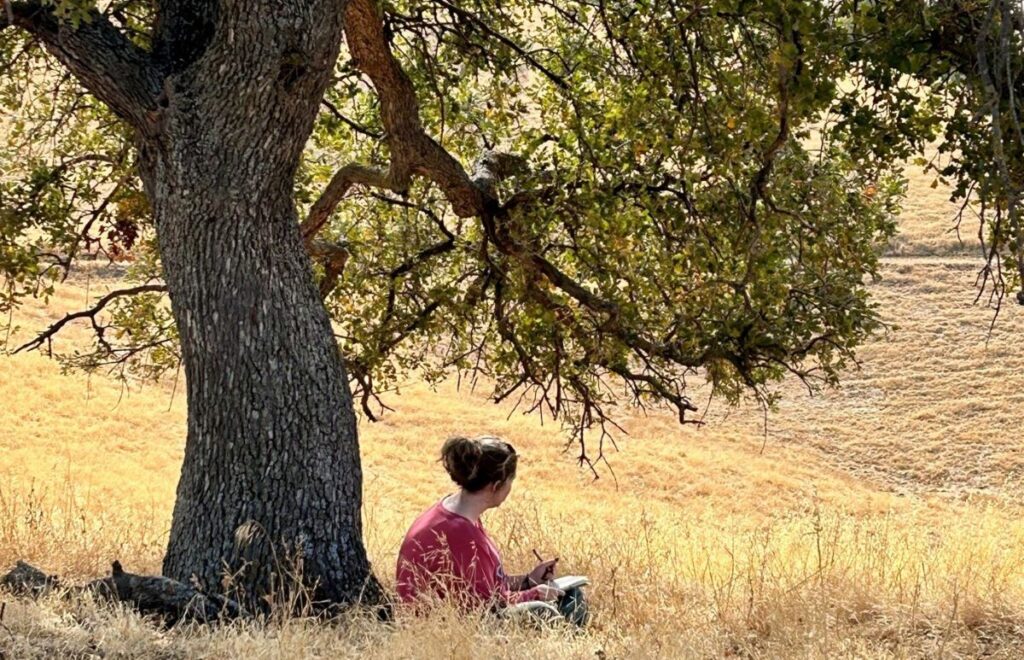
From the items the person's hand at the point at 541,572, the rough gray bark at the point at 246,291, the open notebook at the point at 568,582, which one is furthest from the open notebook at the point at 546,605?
the rough gray bark at the point at 246,291

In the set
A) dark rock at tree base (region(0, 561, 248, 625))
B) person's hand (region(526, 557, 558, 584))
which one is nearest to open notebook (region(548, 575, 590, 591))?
person's hand (region(526, 557, 558, 584))

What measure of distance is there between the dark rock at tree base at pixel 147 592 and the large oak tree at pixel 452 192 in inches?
7.9

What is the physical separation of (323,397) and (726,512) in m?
23.9

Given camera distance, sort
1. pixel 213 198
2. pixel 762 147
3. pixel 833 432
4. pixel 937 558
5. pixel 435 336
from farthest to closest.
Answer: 1. pixel 833 432
2. pixel 435 336
3. pixel 762 147
4. pixel 937 558
5. pixel 213 198

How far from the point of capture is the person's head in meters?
6.05

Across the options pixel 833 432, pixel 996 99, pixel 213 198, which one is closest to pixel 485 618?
pixel 213 198

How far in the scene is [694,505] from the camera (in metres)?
30.5

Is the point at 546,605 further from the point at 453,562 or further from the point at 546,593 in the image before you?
the point at 453,562

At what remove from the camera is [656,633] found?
18.9 feet

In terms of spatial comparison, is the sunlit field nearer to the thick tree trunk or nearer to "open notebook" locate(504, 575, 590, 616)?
"open notebook" locate(504, 575, 590, 616)

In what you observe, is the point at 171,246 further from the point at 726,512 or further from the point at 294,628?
the point at 726,512

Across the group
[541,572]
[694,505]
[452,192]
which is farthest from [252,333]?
[694,505]

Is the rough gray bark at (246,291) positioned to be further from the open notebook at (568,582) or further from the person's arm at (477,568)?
the open notebook at (568,582)

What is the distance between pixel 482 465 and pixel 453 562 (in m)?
0.50
